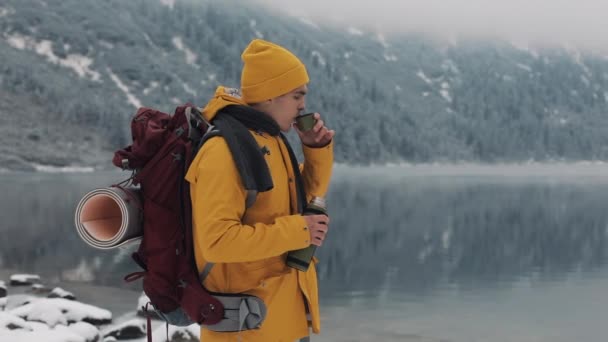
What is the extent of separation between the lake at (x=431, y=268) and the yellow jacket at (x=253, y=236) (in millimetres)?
11968

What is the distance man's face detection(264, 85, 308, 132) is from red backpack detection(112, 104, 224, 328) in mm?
335

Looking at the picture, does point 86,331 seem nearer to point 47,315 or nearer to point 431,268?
point 47,315

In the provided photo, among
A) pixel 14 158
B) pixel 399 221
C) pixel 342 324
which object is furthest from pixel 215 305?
pixel 14 158

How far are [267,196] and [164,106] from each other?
159 m

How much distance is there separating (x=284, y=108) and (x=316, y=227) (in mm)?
576

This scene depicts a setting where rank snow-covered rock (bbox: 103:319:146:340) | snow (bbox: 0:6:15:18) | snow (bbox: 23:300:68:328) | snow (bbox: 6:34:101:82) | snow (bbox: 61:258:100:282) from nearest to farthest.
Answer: snow-covered rock (bbox: 103:319:146:340) < snow (bbox: 23:300:68:328) < snow (bbox: 61:258:100:282) < snow (bbox: 6:34:101:82) < snow (bbox: 0:6:15:18)

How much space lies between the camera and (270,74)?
3.04 m

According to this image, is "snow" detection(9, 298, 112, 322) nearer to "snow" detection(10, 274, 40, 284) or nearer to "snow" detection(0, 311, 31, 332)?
"snow" detection(0, 311, 31, 332)

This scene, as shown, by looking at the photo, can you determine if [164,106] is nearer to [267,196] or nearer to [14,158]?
[14,158]

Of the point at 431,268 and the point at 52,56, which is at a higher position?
the point at 52,56

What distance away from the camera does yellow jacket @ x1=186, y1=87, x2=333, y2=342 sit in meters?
2.72

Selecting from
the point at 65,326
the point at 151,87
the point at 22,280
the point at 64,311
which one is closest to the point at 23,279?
the point at 22,280

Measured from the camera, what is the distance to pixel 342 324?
1700 cm

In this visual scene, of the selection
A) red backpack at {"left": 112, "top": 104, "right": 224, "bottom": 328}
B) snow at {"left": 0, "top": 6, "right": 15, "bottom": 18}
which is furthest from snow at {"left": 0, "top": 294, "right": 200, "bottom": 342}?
snow at {"left": 0, "top": 6, "right": 15, "bottom": 18}
